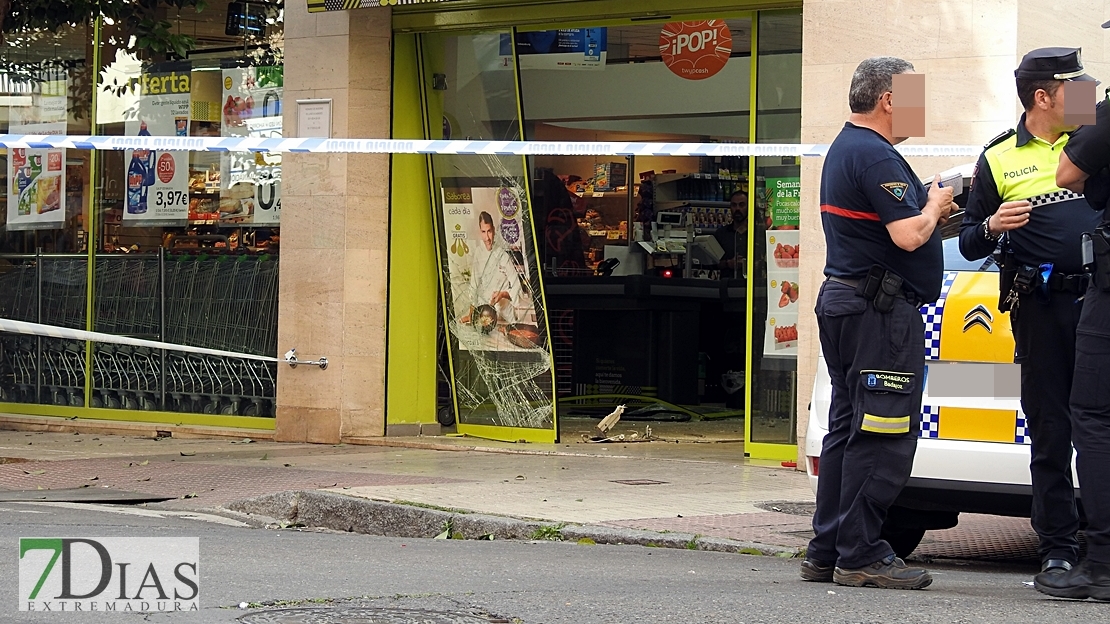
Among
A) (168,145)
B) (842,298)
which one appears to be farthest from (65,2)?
(842,298)

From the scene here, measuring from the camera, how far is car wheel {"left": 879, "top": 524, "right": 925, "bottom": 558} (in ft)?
20.7

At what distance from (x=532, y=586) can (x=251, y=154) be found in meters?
7.88

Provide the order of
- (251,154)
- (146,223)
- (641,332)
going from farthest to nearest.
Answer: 1. (641,332)
2. (146,223)
3. (251,154)

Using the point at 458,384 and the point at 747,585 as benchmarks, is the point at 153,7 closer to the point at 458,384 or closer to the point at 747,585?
the point at 458,384

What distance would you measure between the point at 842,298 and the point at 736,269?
983 centimetres

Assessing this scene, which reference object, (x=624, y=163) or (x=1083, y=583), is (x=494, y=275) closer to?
(x=624, y=163)

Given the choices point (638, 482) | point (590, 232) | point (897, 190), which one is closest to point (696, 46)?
point (638, 482)

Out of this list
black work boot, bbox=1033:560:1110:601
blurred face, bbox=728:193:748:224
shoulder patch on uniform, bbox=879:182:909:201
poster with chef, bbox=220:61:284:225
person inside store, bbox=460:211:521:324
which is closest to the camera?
black work boot, bbox=1033:560:1110:601

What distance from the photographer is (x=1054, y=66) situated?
5.16 metres

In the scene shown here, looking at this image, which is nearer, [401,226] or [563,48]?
[401,226]

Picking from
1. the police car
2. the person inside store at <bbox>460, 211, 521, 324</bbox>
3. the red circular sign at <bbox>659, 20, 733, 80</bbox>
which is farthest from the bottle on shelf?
the police car

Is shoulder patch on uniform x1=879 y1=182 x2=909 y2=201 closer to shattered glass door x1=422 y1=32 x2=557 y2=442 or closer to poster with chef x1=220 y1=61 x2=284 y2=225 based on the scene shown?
shattered glass door x1=422 y1=32 x2=557 y2=442

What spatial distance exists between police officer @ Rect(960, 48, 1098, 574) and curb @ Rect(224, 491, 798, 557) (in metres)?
1.36

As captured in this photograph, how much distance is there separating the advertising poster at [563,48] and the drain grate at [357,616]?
24.7ft
